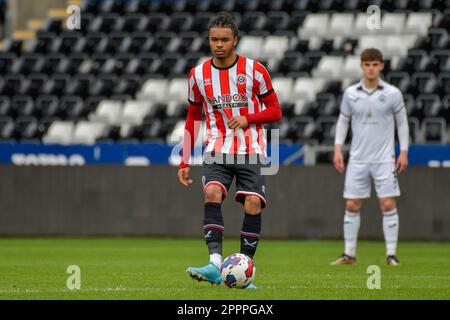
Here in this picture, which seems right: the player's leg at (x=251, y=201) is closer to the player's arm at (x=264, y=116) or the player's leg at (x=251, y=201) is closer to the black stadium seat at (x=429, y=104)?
the player's arm at (x=264, y=116)

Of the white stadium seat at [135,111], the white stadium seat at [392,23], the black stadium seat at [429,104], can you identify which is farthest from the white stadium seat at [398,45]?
the white stadium seat at [135,111]

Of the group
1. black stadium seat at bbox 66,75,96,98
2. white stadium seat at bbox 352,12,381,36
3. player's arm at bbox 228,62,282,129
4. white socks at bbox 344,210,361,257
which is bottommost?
white socks at bbox 344,210,361,257

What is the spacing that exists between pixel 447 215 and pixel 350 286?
8566 millimetres

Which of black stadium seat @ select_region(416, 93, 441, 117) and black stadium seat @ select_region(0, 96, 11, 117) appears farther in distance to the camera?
black stadium seat @ select_region(0, 96, 11, 117)

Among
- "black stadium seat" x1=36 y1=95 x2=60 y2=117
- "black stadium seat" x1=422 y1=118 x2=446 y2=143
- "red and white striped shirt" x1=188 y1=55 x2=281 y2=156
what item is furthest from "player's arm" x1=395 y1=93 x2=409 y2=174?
"black stadium seat" x1=36 y1=95 x2=60 y2=117

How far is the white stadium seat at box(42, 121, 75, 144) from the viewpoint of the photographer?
22.3m

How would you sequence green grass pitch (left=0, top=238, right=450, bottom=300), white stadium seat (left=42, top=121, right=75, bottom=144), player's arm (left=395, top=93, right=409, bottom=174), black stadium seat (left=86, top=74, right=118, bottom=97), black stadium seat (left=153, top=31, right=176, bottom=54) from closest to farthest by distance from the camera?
green grass pitch (left=0, top=238, right=450, bottom=300)
player's arm (left=395, top=93, right=409, bottom=174)
white stadium seat (left=42, top=121, right=75, bottom=144)
black stadium seat (left=86, top=74, right=118, bottom=97)
black stadium seat (left=153, top=31, right=176, bottom=54)

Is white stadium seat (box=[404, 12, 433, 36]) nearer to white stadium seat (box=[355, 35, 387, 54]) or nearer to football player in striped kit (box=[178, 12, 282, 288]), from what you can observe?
Result: white stadium seat (box=[355, 35, 387, 54])

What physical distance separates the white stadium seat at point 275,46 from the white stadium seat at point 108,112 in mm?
3285

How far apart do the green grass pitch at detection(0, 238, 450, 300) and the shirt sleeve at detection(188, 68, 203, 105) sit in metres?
1.56

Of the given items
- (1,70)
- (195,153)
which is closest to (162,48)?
(1,70)

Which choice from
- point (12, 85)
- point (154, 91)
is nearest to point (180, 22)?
point (154, 91)

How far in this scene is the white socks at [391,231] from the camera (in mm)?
13008

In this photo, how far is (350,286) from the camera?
9.51m
